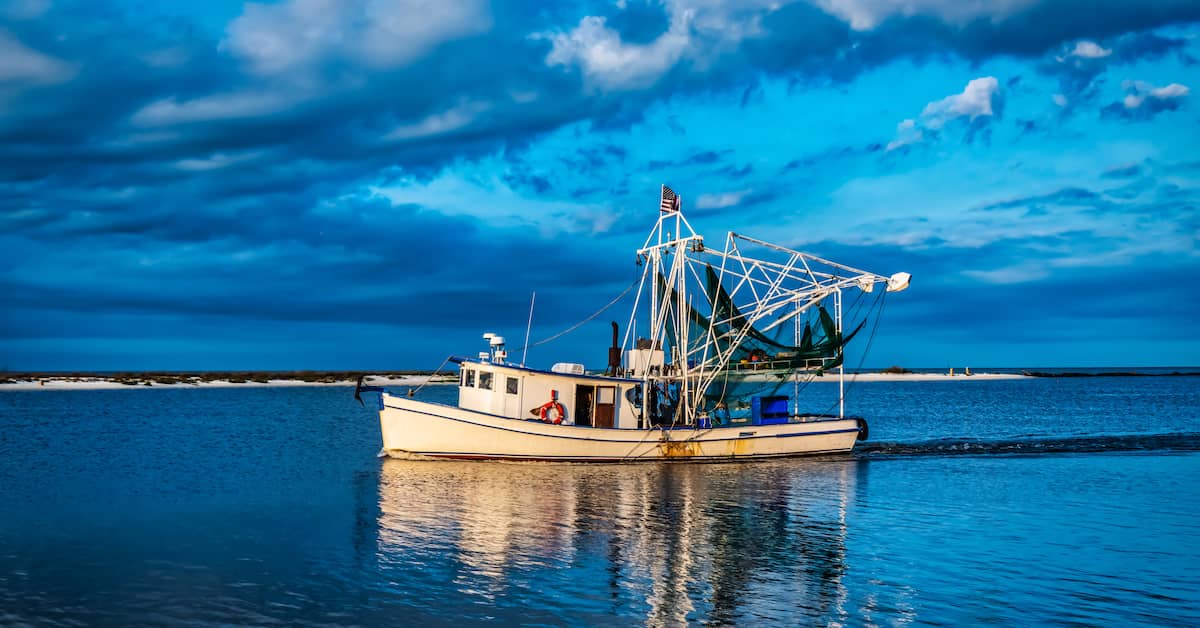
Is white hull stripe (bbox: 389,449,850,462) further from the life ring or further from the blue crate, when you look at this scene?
the blue crate

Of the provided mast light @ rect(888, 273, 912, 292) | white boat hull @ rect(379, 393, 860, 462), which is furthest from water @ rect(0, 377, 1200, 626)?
mast light @ rect(888, 273, 912, 292)

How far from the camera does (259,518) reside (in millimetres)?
19641

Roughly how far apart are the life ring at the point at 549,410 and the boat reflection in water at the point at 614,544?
2240 mm

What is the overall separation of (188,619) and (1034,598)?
12.2 meters

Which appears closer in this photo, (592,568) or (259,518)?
(592,568)

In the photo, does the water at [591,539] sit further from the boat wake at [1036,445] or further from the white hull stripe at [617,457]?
the boat wake at [1036,445]

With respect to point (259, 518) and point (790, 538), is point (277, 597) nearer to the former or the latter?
point (259, 518)

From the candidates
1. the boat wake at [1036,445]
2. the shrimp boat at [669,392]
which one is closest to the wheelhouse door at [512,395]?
the shrimp boat at [669,392]

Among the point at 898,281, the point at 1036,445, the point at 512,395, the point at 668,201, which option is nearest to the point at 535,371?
the point at 512,395

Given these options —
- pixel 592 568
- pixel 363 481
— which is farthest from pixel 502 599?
pixel 363 481

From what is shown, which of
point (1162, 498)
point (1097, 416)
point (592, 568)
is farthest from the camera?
point (1097, 416)

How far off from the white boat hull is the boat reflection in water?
1.33m

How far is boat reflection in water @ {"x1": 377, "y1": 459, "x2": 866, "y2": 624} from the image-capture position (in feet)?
41.9

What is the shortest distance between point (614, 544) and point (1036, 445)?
98.4 feet
